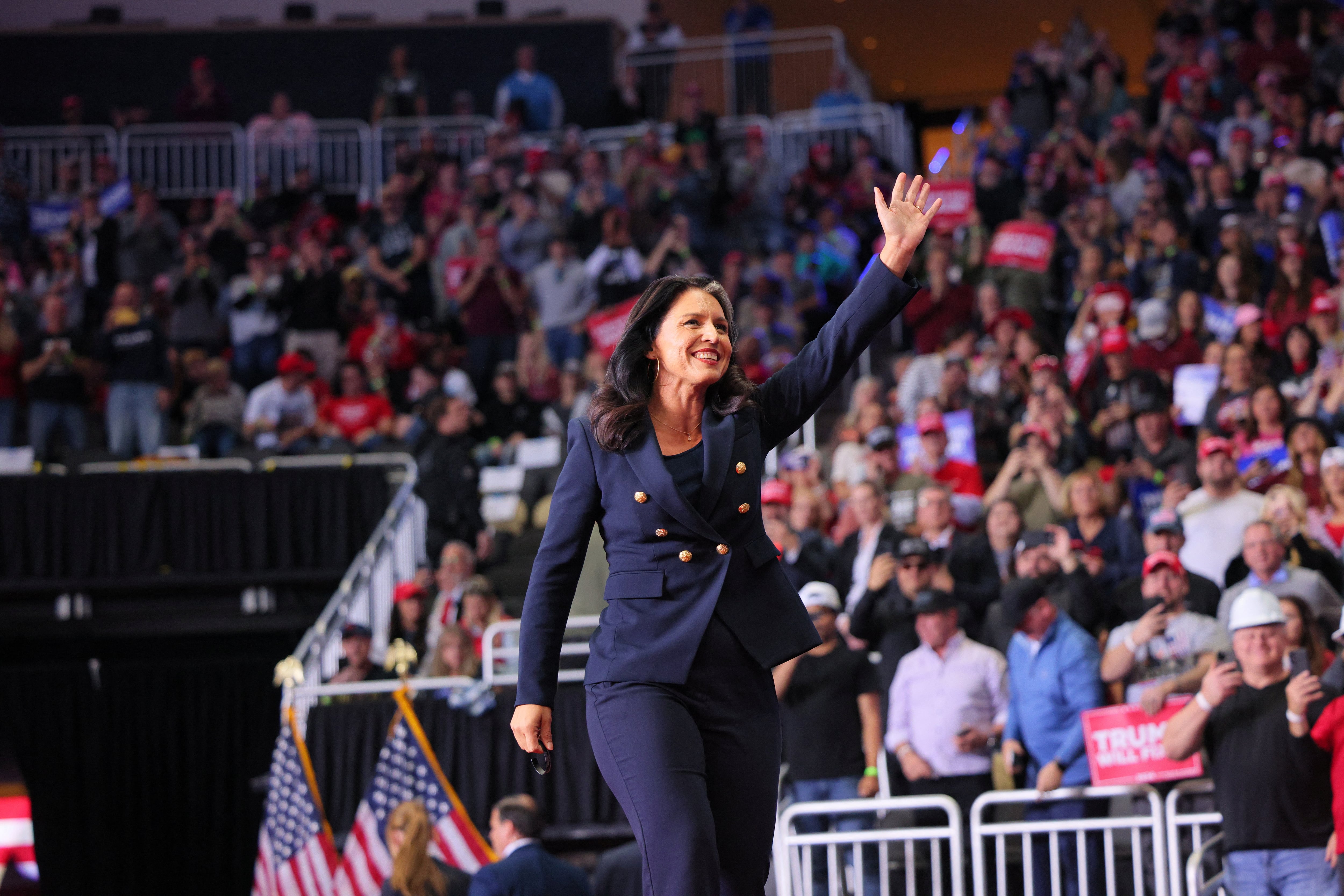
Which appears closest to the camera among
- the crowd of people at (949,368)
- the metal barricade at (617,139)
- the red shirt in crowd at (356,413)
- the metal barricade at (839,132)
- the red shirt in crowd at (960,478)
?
the crowd of people at (949,368)

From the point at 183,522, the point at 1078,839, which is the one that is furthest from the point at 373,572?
the point at 1078,839

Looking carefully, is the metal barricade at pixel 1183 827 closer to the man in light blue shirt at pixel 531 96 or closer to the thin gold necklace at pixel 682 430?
the thin gold necklace at pixel 682 430

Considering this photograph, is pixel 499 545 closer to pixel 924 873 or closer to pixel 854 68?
pixel 924 873

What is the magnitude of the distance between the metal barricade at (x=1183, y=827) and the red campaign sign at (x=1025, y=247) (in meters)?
6.57

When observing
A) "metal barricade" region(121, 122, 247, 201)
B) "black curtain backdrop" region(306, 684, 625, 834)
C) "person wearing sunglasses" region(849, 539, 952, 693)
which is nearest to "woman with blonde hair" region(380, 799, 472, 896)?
"black curtain backdrop" region(306, 684, 625, 834)

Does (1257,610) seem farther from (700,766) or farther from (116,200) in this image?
(116,200)

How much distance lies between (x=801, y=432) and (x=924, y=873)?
559 cm

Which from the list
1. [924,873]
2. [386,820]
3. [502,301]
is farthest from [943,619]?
[502,301]

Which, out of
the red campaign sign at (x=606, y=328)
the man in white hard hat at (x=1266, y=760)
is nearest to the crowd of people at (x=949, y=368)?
the man in white hard hat at (x=1266, y=760)

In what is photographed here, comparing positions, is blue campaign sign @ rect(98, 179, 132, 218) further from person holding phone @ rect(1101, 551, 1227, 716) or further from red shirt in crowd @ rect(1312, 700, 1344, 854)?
red shirt in crowd @ rect(1312, 700, 1344, 854)

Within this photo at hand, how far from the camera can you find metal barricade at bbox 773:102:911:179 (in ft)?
54.4

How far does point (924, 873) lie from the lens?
268 inches

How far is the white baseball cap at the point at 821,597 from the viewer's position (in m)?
7.55

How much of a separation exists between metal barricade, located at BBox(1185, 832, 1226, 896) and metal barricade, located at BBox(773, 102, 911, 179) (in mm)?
11207
